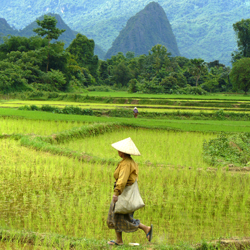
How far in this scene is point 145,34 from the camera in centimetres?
13125

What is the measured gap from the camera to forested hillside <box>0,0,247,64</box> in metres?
147

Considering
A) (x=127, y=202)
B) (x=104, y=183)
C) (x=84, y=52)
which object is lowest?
(x=104, y=183)

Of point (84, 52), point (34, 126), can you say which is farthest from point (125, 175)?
point (84, 52)

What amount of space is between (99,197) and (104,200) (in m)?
0.14

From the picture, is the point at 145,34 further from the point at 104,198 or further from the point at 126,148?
the point at 126,148

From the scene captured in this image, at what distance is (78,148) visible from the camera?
8.03m

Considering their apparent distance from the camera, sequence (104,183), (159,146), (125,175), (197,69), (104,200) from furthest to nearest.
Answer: (197,69) < (159,146) < (104,183) < (104,200) < (125,175)

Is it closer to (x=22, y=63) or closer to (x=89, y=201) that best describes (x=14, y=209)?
(x=89, y=201)

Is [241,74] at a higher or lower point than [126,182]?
higher

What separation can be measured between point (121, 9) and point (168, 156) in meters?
193

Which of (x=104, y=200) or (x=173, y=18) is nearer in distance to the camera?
(x=104, y=200)

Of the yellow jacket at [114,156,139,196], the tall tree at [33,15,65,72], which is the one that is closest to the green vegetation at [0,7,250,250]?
the yellow jacket at [114,156,139,196]

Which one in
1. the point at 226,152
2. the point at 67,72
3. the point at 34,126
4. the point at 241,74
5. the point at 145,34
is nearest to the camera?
the point at 226,152

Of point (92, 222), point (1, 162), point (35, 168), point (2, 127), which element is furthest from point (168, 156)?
point (2, 127)
